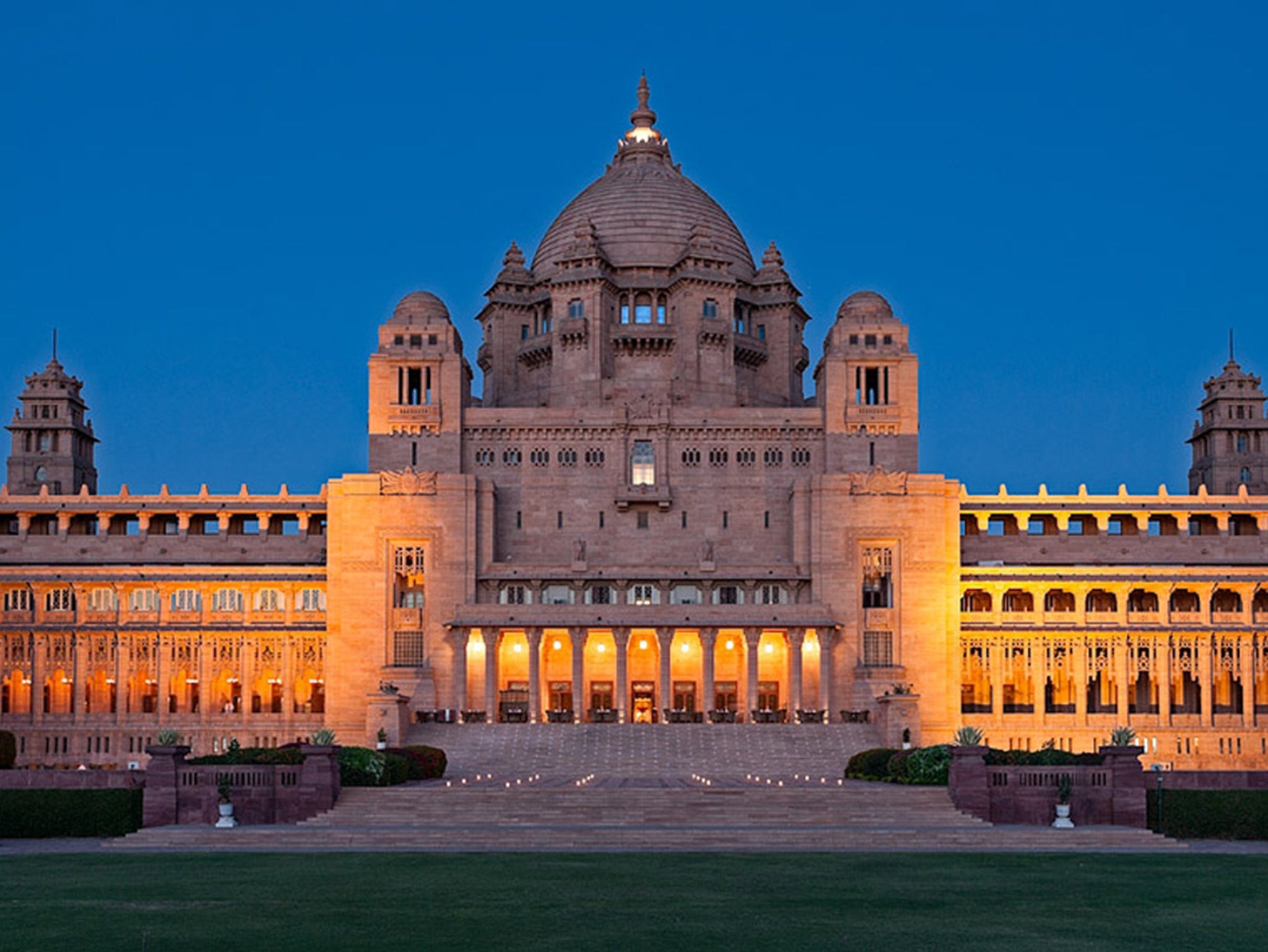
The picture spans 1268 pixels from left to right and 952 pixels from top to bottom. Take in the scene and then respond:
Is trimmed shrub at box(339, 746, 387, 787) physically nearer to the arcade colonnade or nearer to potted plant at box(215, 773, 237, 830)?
potted plant at box(215, 773, 237, 830)

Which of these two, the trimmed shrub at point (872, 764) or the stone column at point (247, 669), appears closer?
the trimmed shrub at point (872, 764)

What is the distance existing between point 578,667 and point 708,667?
7523 millimetres

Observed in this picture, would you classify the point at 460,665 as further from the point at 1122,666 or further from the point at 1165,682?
the point at 1165,682

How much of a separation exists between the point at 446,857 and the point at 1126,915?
18571 mm

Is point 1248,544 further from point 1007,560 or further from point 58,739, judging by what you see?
point 58,739

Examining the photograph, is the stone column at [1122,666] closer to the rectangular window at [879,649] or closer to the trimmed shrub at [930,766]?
the rectangular window at [879,649]

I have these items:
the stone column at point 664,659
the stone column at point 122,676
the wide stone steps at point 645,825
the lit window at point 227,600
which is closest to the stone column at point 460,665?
the stone column at point 664,659

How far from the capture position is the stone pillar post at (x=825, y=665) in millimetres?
102000

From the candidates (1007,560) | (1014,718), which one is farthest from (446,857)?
(1007,560)

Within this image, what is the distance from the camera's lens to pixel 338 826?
53.8 m

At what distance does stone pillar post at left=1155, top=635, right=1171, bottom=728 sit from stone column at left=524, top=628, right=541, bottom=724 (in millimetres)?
37263

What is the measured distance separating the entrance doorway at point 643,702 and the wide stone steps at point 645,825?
40.9 meters

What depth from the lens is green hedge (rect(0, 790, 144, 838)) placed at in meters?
53.3

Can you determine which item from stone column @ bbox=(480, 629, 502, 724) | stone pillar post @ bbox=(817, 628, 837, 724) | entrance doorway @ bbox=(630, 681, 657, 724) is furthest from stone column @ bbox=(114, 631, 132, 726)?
stone pillar post @ bbox=(817, 628, 837, 724)
